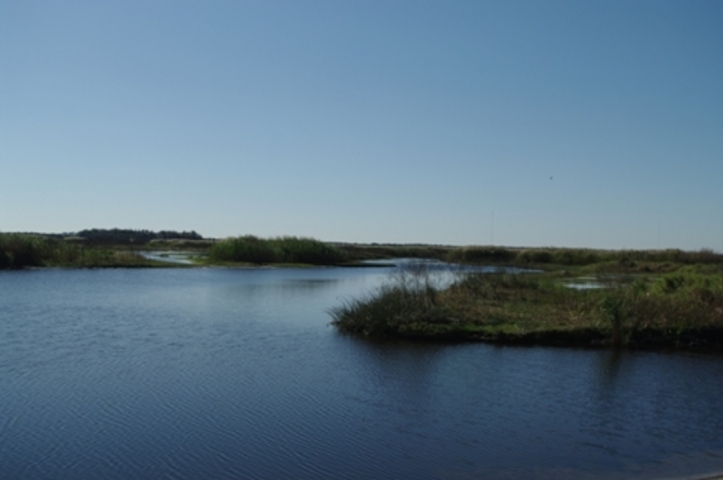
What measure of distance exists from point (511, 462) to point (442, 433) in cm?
169

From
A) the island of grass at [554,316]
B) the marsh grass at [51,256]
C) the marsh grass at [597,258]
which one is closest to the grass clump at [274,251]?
the marsh grass at [51,256]

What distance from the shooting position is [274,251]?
77.0 m

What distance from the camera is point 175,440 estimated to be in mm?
12109

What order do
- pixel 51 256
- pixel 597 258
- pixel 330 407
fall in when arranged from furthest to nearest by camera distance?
1. pixel 597 258
2. pixel 51 256
3. pixel 330 407

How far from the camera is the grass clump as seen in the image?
75.4m

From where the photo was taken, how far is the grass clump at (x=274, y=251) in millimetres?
75438

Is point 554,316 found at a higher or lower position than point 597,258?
lower

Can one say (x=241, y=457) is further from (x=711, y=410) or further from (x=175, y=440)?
(x=711, y=410)

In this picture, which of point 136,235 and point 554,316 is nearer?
point 554,316

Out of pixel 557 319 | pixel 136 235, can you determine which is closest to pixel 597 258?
pixel 557 319

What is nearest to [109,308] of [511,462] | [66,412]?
[66,412]

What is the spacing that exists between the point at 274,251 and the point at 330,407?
208 feet

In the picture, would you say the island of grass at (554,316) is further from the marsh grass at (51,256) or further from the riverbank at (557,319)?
the marsh grass at (51,256)

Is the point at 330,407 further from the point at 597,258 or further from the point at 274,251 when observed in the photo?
the point at 274,251
